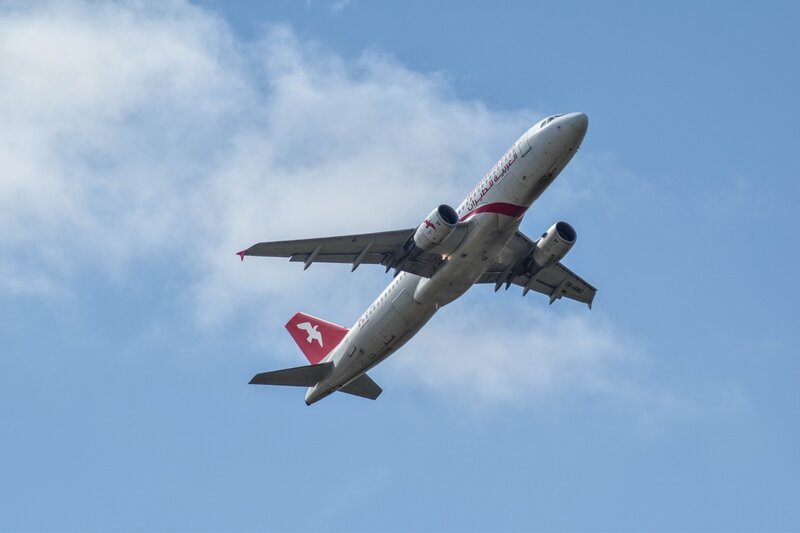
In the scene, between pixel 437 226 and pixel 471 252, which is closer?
pixel 437 226

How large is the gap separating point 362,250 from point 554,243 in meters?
8.23

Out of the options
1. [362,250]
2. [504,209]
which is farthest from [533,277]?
[362,250]

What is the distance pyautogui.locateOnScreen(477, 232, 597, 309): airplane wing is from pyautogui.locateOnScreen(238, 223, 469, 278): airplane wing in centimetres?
477

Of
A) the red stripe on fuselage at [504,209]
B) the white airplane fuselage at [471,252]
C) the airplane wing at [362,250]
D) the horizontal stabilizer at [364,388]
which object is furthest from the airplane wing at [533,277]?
Result: the horizontal stabilizer at [364,388]

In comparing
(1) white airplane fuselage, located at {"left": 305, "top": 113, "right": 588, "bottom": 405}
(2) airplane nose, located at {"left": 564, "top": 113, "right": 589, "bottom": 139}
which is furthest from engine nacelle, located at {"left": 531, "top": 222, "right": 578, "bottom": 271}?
(2) airplane nose, located at {"left": 564, "top": 113, "right": 589, "bottom": 139}

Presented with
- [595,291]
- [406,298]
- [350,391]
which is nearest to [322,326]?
[350,391]

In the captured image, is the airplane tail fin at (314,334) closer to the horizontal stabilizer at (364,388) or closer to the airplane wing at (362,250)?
the horizontal stabilizer at (364,388)

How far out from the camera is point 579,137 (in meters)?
50.9

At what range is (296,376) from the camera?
2345 inches

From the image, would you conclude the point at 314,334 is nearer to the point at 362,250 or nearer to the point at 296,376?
the point at 296,376

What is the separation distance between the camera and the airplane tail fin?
6262cm

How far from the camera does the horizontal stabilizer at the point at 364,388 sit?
63.1 m

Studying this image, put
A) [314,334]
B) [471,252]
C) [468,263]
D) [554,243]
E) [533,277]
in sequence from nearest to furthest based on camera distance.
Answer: [471,252] < [468,263] < [554,243] < [533,277] < [314,334]

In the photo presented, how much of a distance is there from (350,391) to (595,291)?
1242cm
